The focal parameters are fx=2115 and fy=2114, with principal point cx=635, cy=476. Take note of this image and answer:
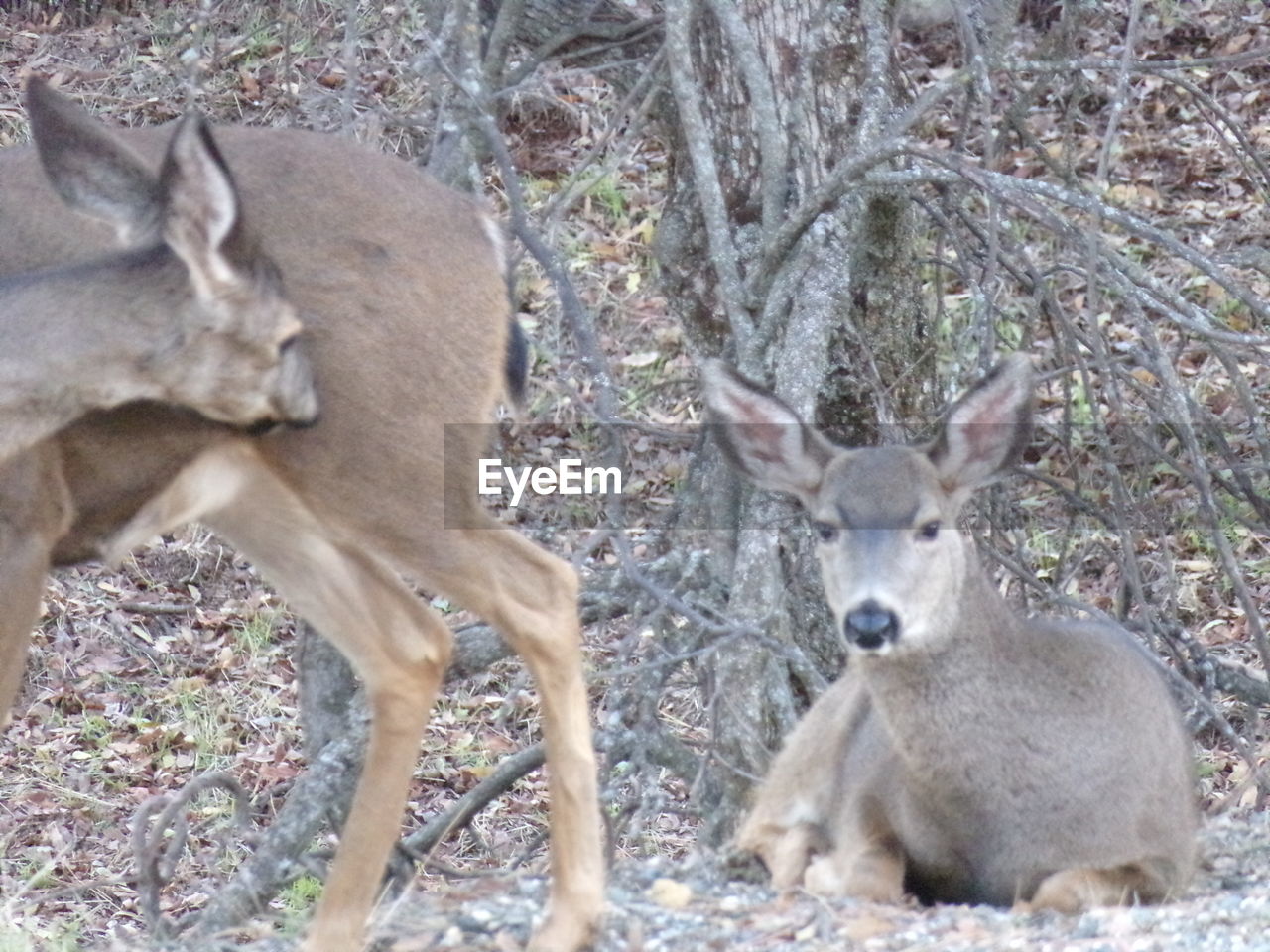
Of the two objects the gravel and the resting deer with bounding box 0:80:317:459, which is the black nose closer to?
the gravel

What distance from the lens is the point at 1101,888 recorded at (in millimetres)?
4762

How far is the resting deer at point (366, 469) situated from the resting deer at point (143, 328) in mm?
84

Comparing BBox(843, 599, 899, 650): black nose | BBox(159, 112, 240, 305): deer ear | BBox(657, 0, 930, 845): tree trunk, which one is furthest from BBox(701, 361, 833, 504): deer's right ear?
A: BBox(159, 112, 240, 305): deer ear

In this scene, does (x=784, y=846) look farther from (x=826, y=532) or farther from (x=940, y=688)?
(x=826, y=532)

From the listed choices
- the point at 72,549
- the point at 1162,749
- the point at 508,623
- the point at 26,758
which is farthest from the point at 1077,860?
the point at 26,758

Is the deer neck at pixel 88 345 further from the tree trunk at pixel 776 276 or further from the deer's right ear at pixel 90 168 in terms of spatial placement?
the tree trunk at pixel 776 276

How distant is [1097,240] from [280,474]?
2.26m

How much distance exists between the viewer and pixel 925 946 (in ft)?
14.2

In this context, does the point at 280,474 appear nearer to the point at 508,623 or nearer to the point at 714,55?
the point at 508,623

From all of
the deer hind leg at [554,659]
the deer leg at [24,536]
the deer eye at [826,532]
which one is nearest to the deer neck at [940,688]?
the deer eye at [826,532]

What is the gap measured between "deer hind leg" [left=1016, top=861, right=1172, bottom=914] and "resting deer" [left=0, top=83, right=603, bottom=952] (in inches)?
39.6

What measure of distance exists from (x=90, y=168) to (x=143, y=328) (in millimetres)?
343

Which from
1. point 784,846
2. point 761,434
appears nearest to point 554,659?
point 761,434

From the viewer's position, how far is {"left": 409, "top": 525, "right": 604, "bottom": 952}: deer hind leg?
4.50 metres
